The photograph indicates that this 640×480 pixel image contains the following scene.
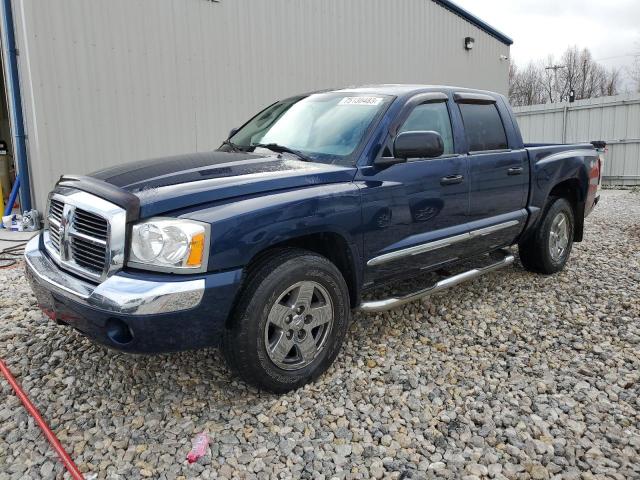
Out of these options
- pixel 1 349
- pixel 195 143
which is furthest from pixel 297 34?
pixel 1 349

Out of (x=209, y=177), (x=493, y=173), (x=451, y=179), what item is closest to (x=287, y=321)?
(x=209, y=177)

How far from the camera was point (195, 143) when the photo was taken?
8.05m

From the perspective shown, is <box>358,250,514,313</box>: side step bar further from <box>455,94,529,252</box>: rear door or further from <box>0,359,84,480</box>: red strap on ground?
<box>0,359,84,480</box>: red strap on ground

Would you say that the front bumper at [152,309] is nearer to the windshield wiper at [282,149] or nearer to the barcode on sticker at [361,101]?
the windshield wiper at [282,149]

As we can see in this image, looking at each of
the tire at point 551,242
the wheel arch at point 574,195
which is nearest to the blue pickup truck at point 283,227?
the tire at point 551,242

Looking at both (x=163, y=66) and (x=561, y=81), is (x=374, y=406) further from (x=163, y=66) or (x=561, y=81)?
(x=561, y=81)

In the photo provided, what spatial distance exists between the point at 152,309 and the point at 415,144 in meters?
1.82

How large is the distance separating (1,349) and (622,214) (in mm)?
9826

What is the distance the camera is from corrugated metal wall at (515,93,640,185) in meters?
14.8

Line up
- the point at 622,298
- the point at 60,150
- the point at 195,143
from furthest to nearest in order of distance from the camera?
the point at 195,143 < the point at 60,150 < the point at 622,298

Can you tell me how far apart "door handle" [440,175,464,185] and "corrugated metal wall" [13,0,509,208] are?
5.27 meters

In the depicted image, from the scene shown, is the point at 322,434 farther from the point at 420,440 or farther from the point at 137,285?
the point at 137,285

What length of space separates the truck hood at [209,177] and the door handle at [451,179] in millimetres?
835

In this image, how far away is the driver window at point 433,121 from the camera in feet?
11.8
